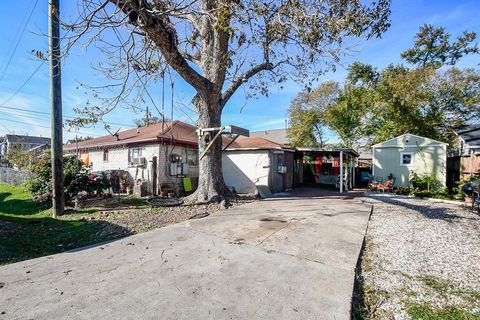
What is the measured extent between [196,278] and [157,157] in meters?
9.12

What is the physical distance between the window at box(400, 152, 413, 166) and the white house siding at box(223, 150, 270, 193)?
8.08 metres

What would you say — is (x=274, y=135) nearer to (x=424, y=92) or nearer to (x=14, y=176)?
(x=424, y=92)

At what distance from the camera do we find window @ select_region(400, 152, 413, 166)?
1390cm

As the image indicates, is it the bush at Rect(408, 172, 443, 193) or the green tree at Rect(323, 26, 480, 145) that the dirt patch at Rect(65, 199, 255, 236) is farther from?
the green tree at Rect(323, 26, 480, 145)

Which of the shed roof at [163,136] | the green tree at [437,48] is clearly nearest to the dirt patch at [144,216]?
the shed roof at [163,136]

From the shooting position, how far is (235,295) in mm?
2871

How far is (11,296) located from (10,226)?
475 centimetres

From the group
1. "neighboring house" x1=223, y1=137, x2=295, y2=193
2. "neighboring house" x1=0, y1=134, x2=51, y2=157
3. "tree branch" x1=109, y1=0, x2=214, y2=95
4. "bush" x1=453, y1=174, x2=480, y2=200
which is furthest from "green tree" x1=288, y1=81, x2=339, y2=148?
"neighboring house" x1=0, y1=134, x2=51, y2=157

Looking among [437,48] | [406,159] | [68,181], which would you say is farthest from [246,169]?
[437,48]

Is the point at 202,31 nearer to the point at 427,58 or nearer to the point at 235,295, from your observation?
the point at 235,295

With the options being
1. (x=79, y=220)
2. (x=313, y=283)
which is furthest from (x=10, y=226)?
(x=313, y=283)

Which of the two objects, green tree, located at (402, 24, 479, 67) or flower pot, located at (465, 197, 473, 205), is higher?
green tree, located at (402, 24, 479, 67)

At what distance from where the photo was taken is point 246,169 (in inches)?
515

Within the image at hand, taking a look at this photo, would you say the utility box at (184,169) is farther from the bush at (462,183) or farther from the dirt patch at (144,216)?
the bush at (462,183)
